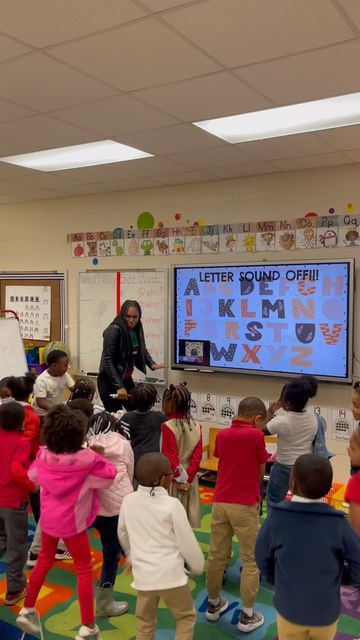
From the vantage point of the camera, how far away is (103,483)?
2.34m

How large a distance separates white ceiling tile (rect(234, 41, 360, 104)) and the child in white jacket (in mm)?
1748

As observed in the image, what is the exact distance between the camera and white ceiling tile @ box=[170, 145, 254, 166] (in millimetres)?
3717

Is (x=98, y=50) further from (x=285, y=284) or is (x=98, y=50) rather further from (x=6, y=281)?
(x=6, y=281)

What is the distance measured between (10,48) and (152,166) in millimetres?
2044

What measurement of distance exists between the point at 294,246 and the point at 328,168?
0.63 m

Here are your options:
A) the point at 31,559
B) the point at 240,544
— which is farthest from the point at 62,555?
Result: the point at 240,544

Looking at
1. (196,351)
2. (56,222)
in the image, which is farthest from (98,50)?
(56,222)

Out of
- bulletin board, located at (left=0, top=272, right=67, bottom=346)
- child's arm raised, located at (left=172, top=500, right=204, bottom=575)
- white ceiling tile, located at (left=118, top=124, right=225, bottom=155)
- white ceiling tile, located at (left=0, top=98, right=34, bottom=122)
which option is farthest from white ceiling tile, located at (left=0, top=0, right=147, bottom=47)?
bulletin board, located at (left=0, top=272, right=67, bottom=346)

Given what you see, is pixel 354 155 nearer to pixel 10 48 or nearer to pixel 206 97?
pixel 206 97

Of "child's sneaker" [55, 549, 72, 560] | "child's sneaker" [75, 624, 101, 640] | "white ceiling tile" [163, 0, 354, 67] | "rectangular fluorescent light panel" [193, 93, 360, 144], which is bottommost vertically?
"child's sneaker" [55, 549, 72, 560]

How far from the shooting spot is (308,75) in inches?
96.5

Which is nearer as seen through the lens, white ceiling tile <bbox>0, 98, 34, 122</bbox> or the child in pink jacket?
the child in pink jacket

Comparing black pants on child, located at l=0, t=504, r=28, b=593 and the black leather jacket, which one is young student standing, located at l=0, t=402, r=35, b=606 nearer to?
black pants on child, located at l=0, t=504, r=28, b=593

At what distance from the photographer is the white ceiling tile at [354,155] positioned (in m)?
3.69
